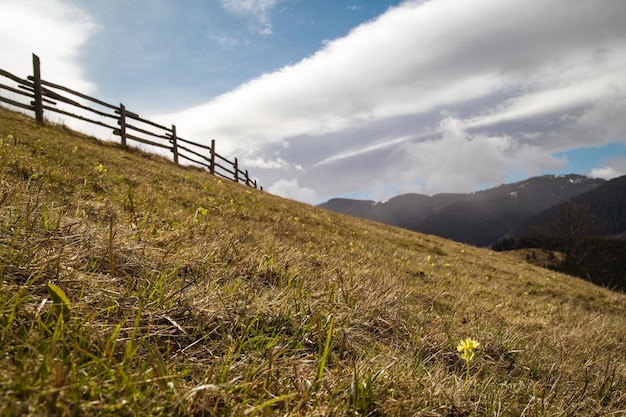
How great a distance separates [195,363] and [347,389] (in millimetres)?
789

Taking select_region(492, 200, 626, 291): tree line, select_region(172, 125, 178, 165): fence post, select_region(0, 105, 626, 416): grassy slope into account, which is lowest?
select_region(492, 200, 626, 291): tree line

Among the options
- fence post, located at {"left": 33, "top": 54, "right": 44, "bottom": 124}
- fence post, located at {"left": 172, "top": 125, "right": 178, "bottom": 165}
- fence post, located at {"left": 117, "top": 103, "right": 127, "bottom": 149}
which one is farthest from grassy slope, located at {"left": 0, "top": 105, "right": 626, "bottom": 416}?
fence post, located at {"left": 172, "top": 125, "right": 178, "bottom": 165}

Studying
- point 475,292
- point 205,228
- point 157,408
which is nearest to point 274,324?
point 157,408

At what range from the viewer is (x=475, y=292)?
7.04 metres

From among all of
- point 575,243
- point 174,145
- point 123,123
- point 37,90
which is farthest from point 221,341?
point 575,243

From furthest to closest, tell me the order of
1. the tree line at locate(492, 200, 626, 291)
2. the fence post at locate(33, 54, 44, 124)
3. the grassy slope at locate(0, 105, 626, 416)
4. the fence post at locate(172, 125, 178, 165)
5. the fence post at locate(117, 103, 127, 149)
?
the tree line at locate(492, 200, 626, 291) → the fence post at locate(172, 125, 178, 165) → the fence post at locate(117, 103, 127, 149) → the fence post at locate(33, 54, 44, 124) → the grassy slope at locate(0, 105, 626, 416)

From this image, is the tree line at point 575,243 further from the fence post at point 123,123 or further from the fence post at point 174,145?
the fence post at point 123,123

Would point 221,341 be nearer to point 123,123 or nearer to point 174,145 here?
point 123,123

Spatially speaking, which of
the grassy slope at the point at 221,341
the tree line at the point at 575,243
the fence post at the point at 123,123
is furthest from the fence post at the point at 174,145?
the tree line at the point at 575,243

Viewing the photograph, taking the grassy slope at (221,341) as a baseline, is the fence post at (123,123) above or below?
above

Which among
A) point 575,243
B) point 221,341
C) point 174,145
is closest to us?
point 221,341

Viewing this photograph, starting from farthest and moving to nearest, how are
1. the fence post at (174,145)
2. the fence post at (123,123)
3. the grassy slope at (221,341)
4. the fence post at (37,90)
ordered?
the fence post at (174,145)
the fence post at (123,123)
the fence post at (37,90)
the grassy slope at (221,341)

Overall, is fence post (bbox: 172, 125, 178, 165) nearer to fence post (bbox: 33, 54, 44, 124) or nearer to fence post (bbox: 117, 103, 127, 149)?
fence post (bbox: 117, 103, 127, 149)

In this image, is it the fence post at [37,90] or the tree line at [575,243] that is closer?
the fence post at [37,90]
